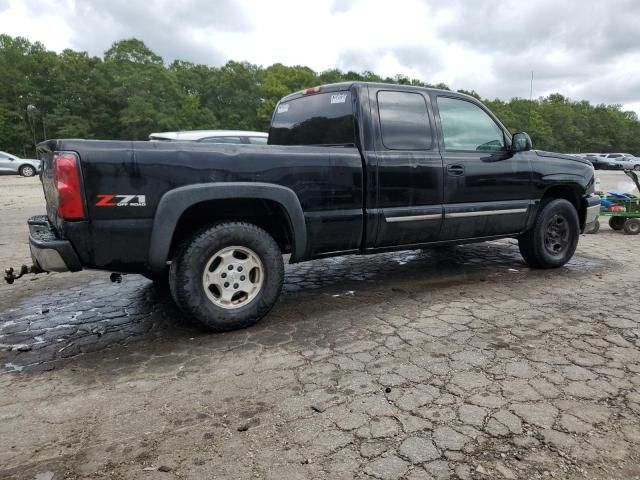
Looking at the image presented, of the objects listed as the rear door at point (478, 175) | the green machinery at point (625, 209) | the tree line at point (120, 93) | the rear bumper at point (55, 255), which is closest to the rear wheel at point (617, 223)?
the green machinery at point (625, 209)

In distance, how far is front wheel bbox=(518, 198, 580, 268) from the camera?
5246 mm

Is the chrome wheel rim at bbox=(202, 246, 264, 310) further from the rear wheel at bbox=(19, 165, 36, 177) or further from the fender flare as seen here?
the rear wheel at bbox=(19, 165, 36, 177)

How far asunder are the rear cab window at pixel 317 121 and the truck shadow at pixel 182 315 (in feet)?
4.84

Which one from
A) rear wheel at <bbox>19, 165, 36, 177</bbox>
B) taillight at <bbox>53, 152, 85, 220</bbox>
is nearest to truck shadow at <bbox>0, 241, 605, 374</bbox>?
taillight at <bbox>53, 152, 85, 220</bbox>

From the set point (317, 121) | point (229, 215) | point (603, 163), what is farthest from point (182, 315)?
point (603, 163)

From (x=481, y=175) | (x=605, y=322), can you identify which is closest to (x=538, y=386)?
(x=605, y=322)

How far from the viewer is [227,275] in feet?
11.6

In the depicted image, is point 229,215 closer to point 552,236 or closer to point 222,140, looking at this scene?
point 552,236

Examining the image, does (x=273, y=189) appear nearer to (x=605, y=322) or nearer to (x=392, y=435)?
(x=392, y=435)

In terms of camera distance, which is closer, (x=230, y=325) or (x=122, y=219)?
(x=122, y=219)

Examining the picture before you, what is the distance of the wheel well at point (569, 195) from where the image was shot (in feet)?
17.7

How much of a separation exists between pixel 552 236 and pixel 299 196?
3.33 meters

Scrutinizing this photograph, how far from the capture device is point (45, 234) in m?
3.34

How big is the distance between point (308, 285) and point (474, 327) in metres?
1.86
